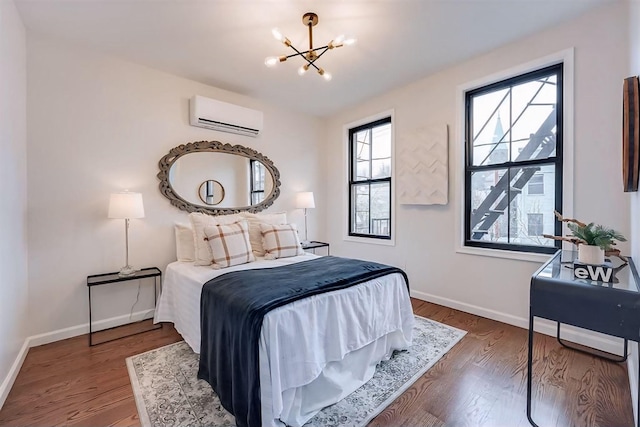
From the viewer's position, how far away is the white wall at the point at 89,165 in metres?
2.39

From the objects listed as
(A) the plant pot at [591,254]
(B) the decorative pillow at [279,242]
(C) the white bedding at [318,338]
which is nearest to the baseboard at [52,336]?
(C) the white bedding at [318,338]

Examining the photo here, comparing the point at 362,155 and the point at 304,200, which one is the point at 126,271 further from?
the point at 362,155

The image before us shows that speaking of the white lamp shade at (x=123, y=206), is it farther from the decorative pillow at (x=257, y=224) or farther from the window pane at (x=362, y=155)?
the window pane at (x=362, y=155)

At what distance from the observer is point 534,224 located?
2.62 meters

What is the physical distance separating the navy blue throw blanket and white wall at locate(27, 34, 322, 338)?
1442 millimetres

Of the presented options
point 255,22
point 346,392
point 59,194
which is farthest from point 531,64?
point 59,194

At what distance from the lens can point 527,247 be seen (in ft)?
8.61

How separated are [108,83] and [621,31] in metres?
4.35

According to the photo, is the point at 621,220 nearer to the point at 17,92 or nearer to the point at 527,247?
the point at 527,247

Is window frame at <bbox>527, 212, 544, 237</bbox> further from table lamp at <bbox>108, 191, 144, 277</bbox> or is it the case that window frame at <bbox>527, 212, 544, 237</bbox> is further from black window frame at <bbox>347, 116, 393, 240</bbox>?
table lamp at <bbox>108, 191, 144, 277</bbox>

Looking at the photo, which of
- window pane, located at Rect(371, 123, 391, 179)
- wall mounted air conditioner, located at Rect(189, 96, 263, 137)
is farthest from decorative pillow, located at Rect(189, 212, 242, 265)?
window pane, located at Rect(371, 123, 391, 179)

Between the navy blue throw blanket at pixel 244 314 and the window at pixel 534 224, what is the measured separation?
1.48 m

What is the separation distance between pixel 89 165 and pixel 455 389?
3498 millimetres

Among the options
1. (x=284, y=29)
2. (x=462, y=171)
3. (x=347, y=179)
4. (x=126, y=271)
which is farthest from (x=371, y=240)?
(x=126, y=271)
